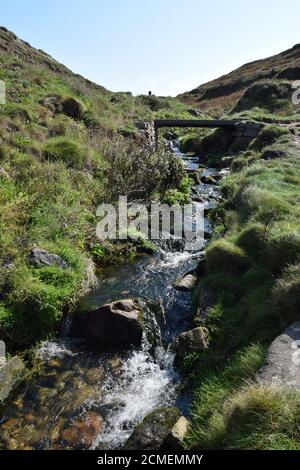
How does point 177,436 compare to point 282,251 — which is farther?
point 282,251

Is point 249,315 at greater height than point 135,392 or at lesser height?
greater

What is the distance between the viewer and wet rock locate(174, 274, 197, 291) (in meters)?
8.35

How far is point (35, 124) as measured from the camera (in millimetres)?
13969

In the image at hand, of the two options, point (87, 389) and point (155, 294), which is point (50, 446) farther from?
point (155, 294)

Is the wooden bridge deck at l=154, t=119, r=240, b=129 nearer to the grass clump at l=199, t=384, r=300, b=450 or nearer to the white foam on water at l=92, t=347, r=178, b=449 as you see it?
the white foam on water at l=92, t=347, r=178, b=449

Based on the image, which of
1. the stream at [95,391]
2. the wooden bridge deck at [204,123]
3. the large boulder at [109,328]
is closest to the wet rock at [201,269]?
the stream at [95,391]

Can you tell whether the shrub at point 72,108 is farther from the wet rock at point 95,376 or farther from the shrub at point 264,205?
the wet rock at point 95,376

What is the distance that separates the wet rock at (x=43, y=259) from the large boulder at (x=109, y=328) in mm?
1292

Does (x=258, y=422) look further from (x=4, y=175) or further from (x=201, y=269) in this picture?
(x=4, y=175)

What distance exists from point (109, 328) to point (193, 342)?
1577 mm

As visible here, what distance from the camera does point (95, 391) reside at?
5.65 m

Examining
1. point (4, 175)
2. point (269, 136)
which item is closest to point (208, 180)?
point (269, 136)

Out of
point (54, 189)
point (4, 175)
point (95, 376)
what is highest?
point (4, 175)
